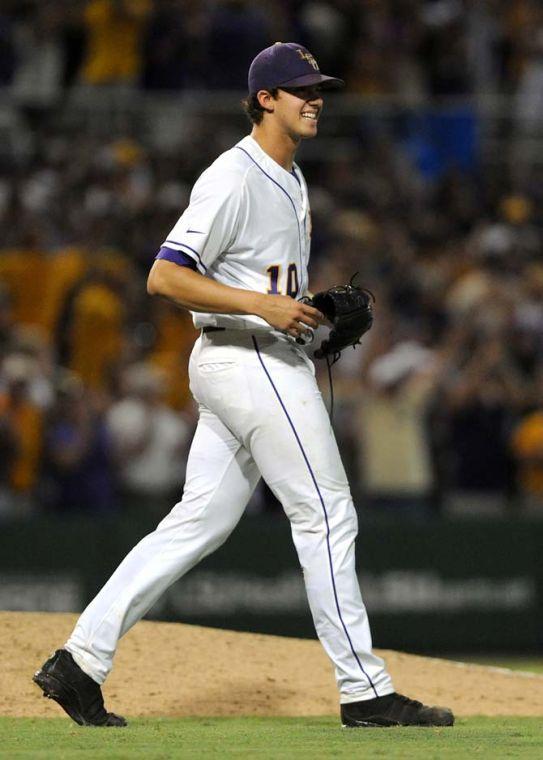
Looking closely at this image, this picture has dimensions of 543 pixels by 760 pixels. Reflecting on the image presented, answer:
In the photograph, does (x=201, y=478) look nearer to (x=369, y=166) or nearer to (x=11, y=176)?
(x=11, y=176)

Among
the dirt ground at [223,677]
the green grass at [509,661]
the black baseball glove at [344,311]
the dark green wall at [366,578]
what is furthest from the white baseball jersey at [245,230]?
the green grass at [509,661]

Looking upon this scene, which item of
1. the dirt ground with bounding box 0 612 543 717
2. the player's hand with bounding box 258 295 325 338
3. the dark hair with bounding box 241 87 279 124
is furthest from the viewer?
the dirt ground with bounding box 0 612 543 717

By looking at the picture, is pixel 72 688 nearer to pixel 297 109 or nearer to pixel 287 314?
pixel 287 314

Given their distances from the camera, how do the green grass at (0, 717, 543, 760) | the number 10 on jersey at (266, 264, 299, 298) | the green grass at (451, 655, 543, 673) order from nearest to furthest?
the green grass at (0, 717, 543, 760), the number 10 on jersey at (266, 264, 299, 298), the green grass at (451, 655, 543, 673)

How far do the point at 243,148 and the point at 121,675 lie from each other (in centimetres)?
229

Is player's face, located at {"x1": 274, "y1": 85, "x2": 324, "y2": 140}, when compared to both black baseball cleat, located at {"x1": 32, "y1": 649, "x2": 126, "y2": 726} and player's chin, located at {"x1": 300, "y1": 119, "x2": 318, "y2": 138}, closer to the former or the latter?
player's chin, located at {"x1": 300, "y1": 119, "x2": 318, "y2": 138}

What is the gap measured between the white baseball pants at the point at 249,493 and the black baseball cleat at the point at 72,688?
3 cm

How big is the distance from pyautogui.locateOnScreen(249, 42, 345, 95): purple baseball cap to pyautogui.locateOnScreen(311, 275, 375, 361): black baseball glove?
74 cm

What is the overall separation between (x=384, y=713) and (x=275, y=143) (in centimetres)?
205

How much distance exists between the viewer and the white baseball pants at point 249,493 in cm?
546

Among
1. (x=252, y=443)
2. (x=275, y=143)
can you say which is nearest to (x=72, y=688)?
(x=252, y=443)

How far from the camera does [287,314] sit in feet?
17.6

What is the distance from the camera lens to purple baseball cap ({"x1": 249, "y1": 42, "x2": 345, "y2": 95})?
222 inches

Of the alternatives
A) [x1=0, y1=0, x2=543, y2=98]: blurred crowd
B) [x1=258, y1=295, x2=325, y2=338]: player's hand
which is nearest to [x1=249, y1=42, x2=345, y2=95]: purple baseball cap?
[x1=258, y1=295, x2=325, y2=338]: player's hand
